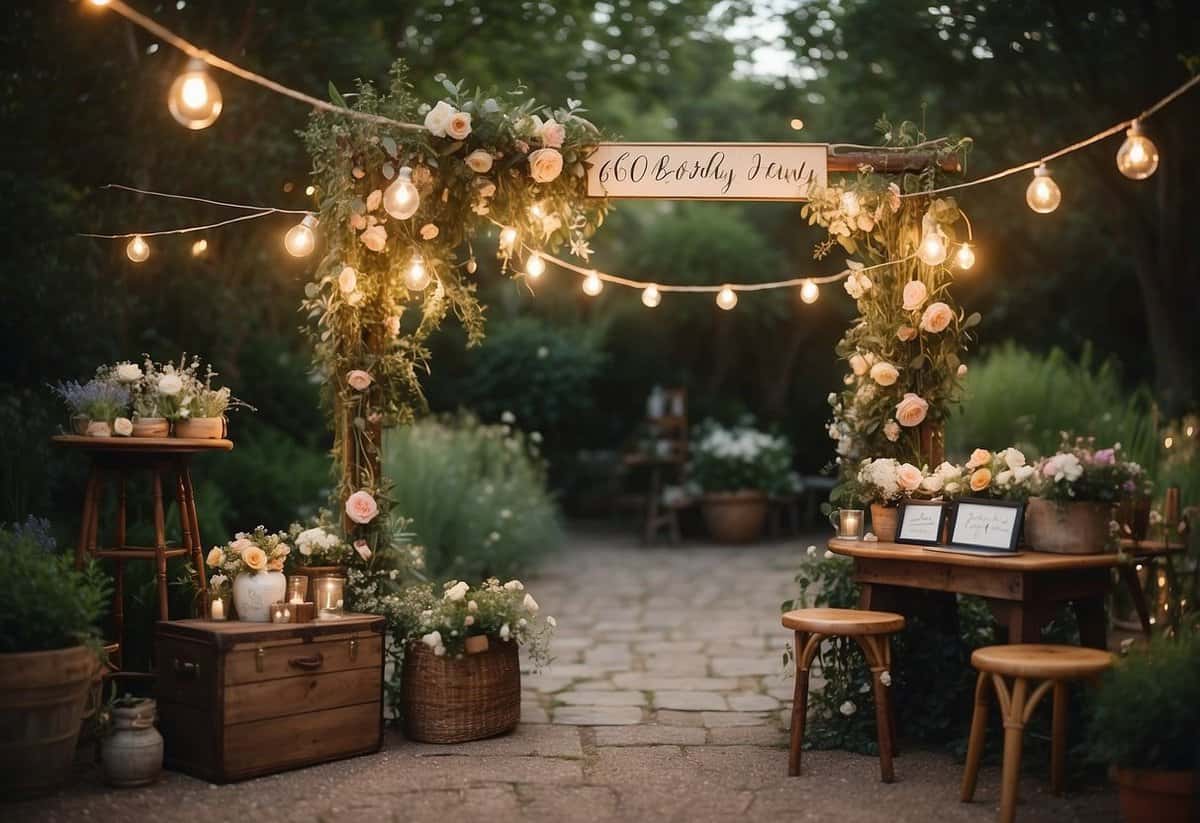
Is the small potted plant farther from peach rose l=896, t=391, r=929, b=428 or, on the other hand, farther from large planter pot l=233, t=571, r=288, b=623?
large planter pot l=233, t=571, r=288, b=623

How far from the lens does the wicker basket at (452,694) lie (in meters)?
4.66

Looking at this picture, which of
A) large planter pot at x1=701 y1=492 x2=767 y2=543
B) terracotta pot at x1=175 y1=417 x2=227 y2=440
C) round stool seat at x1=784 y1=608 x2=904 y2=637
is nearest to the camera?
round stool seat at x1=784 y1=608 x2=904 y2=637

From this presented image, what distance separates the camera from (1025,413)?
9.27 metres

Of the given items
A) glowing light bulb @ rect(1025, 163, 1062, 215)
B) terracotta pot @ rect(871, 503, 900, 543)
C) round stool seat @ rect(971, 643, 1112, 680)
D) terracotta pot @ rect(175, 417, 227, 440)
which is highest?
glowing light bulb @ rect(1025, 163, 1062, 215)

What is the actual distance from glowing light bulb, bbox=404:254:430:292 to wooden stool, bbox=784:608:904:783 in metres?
Answer: 2.10

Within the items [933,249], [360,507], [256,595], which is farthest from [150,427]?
[933,249]

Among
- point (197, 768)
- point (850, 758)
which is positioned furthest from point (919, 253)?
point (197, 768)

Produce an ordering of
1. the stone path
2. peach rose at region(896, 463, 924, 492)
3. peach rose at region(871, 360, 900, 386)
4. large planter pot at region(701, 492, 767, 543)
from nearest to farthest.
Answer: the stone path, peach rose at region(896, 463, 924, 492), peach rose at region(871, 360, 900, 386), large planter pot at region(701, 492, 767, 543)

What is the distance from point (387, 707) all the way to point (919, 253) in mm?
3157

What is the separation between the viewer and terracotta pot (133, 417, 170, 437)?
4.48 metres

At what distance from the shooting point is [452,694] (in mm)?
4664

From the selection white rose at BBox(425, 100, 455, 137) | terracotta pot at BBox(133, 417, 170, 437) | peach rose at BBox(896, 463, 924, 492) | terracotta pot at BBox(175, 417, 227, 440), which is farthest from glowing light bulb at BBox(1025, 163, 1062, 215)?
terracotta pot at BBox(133, 417, 170, 437)

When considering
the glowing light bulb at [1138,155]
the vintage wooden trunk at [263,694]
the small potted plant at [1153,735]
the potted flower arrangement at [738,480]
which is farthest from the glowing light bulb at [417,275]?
the potted flower arrangement at [738,480]

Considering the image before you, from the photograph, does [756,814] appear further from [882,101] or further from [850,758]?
[882,101]
